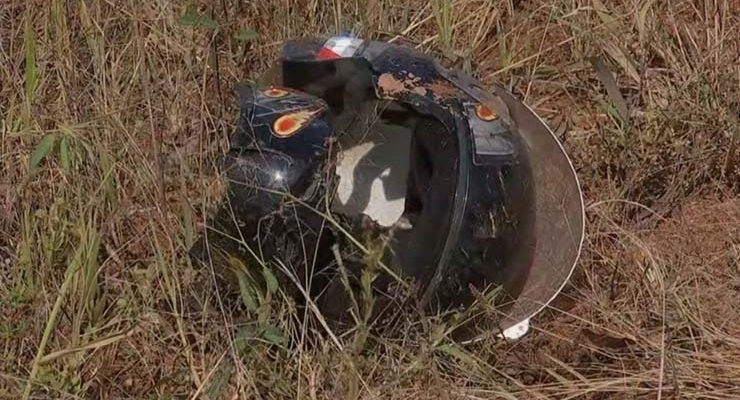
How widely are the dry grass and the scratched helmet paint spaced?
0.25 feet

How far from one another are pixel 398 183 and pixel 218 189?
39cm

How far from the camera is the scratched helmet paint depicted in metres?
1.94

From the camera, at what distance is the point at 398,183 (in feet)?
7.71

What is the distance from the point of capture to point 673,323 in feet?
6.76

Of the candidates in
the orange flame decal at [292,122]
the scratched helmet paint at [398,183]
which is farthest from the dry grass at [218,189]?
the orange flame decal at [292,122]

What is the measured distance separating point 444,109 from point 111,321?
0.65 m

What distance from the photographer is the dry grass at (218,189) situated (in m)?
1.95

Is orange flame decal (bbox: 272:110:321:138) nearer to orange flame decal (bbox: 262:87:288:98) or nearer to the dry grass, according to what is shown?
orange flame decal (bbox: 262:87:288:98)

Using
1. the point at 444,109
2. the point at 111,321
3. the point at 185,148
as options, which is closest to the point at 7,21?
the point at 185,148

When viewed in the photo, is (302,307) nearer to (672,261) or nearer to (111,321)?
(111,321)

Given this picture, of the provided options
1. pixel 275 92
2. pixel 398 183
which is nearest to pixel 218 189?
pixel 275 92

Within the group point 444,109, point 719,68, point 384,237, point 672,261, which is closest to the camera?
point 384,237

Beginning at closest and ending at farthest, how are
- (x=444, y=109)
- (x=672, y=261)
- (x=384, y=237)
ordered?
(x=384, y=237), (x=444, y=109), (x=672, y=261)

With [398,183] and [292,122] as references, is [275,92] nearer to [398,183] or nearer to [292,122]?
[292,122]
